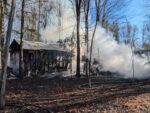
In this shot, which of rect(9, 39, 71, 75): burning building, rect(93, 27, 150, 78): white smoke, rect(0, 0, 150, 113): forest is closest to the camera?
rect(0, 0, 150, 113): forest

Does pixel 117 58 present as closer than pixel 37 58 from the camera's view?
Yes

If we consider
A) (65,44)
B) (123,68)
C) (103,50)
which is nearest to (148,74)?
(123,68)

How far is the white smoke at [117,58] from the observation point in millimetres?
32312

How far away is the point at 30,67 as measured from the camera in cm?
3931

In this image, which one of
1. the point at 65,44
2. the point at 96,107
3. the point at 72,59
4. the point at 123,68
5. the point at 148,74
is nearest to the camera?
the point at 96,107

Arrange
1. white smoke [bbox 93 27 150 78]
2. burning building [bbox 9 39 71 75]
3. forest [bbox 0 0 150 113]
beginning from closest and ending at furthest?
forest [bbox 0 0 150 113], white smoke [bbox 93 27 150 78], burning building [bbox 9 39 71 75]

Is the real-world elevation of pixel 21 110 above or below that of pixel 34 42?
below

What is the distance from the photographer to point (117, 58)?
117 feet

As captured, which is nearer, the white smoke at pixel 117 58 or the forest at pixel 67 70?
the forest at pixel 67 70

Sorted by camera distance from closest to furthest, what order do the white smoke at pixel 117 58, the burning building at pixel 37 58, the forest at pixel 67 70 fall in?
the forest at pixel 67 70, the white smoke at pixel 117 58, the burning building at pixel 37 58

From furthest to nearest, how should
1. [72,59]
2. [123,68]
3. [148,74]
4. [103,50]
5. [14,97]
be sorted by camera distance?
[72,59]
[103,50]
[123,68]
[148,74]
[14,97]

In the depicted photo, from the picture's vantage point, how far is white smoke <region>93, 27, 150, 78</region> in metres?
32.3

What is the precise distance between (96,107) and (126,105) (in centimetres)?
122

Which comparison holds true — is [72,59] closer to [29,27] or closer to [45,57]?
[45,57]
